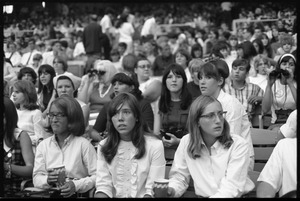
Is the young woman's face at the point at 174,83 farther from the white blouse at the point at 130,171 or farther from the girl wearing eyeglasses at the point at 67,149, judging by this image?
the white blouse at the point at 130,171

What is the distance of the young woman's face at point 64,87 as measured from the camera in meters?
8.60

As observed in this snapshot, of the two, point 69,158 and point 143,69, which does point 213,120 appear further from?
point 143,69

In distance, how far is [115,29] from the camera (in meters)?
21.8

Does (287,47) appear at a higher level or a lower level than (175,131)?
higher

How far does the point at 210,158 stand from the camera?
5.65m

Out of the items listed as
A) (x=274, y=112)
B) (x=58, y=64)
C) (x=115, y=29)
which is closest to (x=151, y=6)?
(x=115, y=29)

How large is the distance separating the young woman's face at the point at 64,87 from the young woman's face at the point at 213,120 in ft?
10.7

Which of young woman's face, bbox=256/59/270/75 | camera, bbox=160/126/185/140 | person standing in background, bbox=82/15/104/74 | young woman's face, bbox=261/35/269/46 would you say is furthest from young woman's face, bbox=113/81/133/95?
person standing in background, bbox=82/15/104/74

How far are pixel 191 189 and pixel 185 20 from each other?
23.2 meters

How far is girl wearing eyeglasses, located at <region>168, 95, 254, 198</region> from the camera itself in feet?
18.2

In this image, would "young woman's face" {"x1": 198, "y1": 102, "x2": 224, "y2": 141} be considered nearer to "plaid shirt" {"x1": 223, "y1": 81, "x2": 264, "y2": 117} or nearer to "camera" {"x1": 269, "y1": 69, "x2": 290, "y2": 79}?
"camera" {"x1": 269, "y1": 69, "x2": 290, "y2": 79}

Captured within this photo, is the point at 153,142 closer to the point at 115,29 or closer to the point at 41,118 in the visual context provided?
the point at 41,118

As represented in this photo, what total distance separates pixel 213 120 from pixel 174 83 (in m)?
2.36

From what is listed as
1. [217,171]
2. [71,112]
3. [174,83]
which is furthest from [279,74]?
[217,171]
